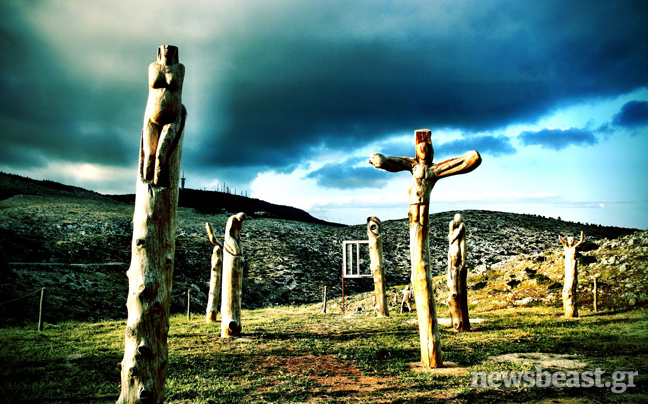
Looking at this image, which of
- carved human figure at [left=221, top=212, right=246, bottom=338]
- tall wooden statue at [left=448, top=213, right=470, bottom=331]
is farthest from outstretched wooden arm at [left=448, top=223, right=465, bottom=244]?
carved human figure at [left=221, top=212, right=246, bottom=338]

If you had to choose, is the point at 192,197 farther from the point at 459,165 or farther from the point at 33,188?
the point at 459,165

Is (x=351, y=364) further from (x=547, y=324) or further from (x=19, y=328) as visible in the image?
(x=19, y=328)

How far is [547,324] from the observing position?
40.1 ft

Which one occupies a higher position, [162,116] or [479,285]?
[162,116]

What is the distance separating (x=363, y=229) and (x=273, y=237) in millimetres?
11314

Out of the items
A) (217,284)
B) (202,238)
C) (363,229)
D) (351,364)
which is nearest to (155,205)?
(351,364)

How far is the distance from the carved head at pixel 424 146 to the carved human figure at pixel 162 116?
4498 millimetres

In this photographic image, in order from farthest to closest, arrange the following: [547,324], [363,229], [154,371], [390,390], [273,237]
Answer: [363,229] → [273,237] → [547,324] → [390,390] → [154,371]

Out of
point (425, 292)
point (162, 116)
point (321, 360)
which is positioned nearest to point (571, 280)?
point (425, 292)

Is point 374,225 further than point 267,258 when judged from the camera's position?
No

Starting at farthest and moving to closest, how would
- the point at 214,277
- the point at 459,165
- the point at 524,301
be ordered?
1. the point at 524,301
2. the point at 214,277
3. the point at 459,165

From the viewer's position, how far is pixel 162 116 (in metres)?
5.44

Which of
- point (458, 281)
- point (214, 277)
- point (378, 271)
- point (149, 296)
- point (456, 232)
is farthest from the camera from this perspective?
point (378, 271)

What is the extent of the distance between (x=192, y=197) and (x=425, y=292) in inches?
2373
